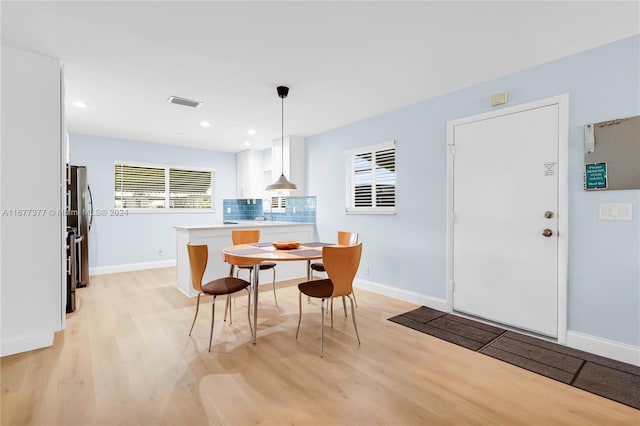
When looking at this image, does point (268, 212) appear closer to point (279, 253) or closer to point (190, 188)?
point (190, 188)

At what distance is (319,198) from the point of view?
5.27m

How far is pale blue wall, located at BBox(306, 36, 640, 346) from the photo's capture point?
238cm

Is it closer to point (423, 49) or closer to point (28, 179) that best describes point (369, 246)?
point (423, 49)

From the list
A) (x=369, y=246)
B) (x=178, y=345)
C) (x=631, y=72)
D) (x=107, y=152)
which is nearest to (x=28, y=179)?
(x=178, y=345)

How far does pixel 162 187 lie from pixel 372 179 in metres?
4.20

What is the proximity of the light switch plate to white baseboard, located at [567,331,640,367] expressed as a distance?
3.14 ft

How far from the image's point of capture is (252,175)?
6.54 meters

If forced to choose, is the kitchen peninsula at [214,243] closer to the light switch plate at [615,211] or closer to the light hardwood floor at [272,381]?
the light hardwood floor at [272,381]

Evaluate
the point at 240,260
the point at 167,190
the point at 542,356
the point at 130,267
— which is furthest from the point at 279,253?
the point at 167,190

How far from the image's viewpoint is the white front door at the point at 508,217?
9.01 ft

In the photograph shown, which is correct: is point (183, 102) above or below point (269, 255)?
above

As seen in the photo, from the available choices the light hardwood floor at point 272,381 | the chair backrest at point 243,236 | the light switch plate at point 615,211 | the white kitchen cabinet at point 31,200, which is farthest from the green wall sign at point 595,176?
the white kitchen cabinet at point 31,200

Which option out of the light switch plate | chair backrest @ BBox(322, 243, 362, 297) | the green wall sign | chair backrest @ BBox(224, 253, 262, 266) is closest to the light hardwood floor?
chair backrest @ BBox(322, 243, 362, 297)

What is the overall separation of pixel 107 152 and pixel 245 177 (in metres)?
2.44
